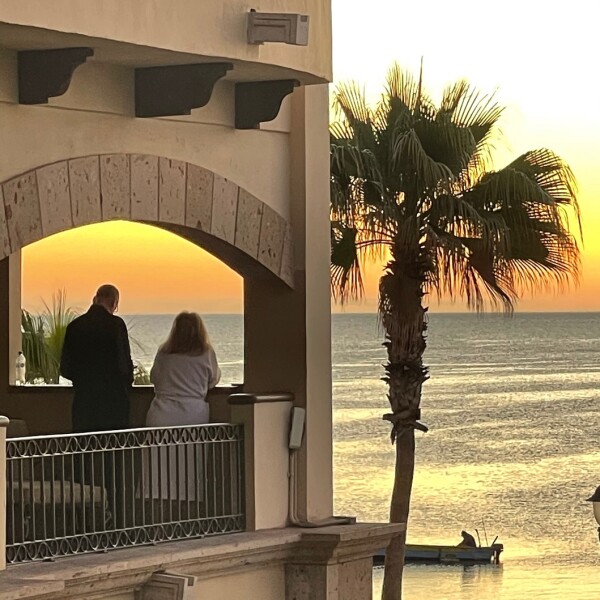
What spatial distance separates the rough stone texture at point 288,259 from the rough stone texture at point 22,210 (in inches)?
101

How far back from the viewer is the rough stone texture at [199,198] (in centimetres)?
1297

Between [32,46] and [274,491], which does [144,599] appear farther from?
[32,46]

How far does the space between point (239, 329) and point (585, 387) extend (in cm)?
3984

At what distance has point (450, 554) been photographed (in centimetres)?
5078

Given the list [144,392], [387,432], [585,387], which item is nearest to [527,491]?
[387,432]

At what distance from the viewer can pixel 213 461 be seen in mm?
13289

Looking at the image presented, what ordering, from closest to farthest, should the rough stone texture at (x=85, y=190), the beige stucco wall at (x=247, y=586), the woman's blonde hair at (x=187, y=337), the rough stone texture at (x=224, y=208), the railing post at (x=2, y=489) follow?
the railing post at (x=2, y=489), the rough stone texture at (x=85, y=190), the beige stucco wall at (x=247, y=586), the woman's blonde hair at (x=187, y=337), the rough stone texture at (x=224, y=208)

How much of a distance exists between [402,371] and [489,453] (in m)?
64.2

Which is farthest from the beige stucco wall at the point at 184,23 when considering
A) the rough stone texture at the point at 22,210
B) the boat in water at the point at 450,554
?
the boat in water at the point at 450,554

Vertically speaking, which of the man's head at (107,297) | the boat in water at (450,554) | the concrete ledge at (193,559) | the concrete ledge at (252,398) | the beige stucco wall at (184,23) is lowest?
the boat in water at (450,554)

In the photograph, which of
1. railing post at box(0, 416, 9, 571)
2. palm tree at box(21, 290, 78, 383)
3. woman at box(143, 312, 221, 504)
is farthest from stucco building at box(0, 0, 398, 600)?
palm tree at box(21, 290, 78, 383)

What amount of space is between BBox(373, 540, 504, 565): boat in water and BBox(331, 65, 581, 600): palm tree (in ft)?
104

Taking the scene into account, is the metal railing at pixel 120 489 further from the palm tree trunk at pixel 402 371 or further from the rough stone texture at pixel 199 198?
the palm tree trunk at pixel 402 371

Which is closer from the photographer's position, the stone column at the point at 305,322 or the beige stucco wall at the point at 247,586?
the beige stucco wall at the point at 247,586
